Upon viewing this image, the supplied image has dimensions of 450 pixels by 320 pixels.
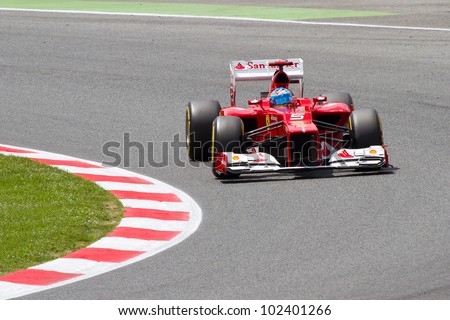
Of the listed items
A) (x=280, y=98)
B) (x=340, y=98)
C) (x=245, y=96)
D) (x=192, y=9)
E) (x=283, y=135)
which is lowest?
(x=245, y=96)

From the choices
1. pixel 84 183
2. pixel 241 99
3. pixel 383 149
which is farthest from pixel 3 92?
pixel 383 149

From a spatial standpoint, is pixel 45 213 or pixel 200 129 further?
pixel 200 129

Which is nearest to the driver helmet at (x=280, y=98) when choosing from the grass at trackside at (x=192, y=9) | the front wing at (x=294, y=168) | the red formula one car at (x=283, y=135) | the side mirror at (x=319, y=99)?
the red formula one car at (x=283, y=135)

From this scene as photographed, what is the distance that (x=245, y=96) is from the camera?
61.8 feet

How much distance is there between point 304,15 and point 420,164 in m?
12.5

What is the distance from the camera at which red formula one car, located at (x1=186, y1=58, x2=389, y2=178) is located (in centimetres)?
1351

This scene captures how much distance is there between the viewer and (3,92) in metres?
19.5

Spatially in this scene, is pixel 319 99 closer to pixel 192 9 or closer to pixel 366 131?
pixel 366 131

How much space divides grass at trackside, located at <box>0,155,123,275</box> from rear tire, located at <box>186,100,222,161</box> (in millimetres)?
1674

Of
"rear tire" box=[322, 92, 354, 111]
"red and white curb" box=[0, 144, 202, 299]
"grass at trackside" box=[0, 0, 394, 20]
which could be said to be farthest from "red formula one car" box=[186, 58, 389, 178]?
"grass at trackside" box=[0, 0, 394, 20]

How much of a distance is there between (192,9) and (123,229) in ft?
53.8

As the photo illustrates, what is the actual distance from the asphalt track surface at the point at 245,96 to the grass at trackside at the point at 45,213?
96 cm

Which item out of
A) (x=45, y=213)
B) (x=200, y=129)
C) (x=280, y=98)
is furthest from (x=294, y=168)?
(x=45, y=213)

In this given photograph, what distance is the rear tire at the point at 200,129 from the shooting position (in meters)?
14.6
